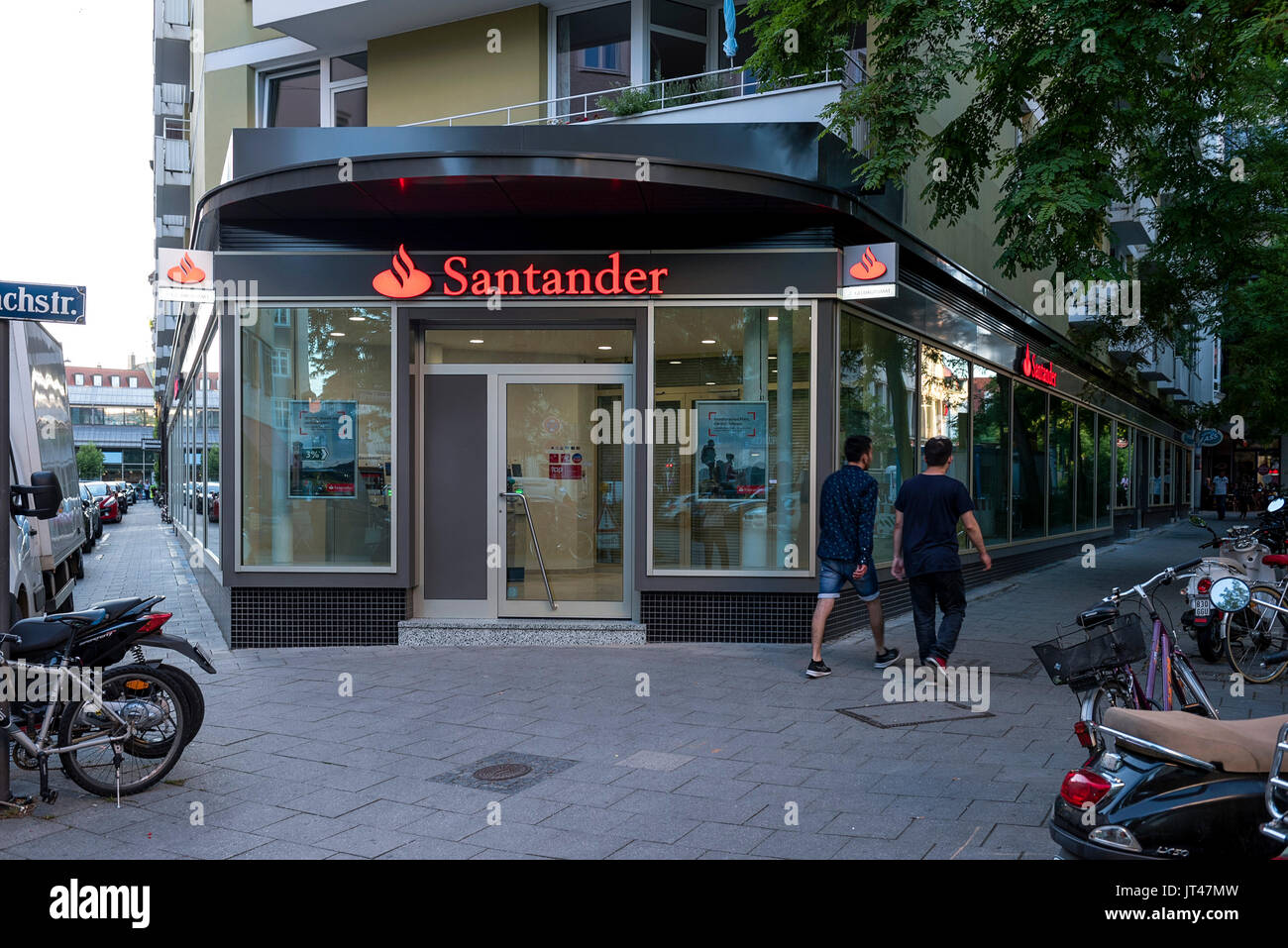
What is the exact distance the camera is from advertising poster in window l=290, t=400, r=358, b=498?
10.0 meters

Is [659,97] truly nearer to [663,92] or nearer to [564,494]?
[663,92]

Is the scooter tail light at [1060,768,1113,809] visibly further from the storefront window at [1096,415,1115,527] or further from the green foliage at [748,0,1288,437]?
the storefront window at [1096,415,1115,527]

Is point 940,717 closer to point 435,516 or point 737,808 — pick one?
point 737,808

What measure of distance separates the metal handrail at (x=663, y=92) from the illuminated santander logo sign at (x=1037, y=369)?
8.07m

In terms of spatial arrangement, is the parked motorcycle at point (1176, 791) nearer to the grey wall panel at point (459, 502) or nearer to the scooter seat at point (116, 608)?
the scooter seat at point (116, 608)

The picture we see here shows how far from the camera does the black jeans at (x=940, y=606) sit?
772cm

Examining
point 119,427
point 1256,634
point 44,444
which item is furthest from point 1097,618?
point 119,427

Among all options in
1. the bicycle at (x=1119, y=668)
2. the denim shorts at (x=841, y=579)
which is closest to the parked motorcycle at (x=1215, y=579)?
the denim shorts at (x=841, y=579)

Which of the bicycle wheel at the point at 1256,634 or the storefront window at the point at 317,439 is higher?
the storefront window at the point at 317,439

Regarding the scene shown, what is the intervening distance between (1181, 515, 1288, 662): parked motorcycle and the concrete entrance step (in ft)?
15.5

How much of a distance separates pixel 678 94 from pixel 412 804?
834cm

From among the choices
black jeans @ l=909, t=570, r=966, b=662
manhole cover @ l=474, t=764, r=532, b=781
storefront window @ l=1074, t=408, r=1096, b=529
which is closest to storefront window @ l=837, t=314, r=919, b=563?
black jeans @ l=909, t=570, r=966, b=662

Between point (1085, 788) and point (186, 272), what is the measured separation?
9.02 metres

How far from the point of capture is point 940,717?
270 inches
